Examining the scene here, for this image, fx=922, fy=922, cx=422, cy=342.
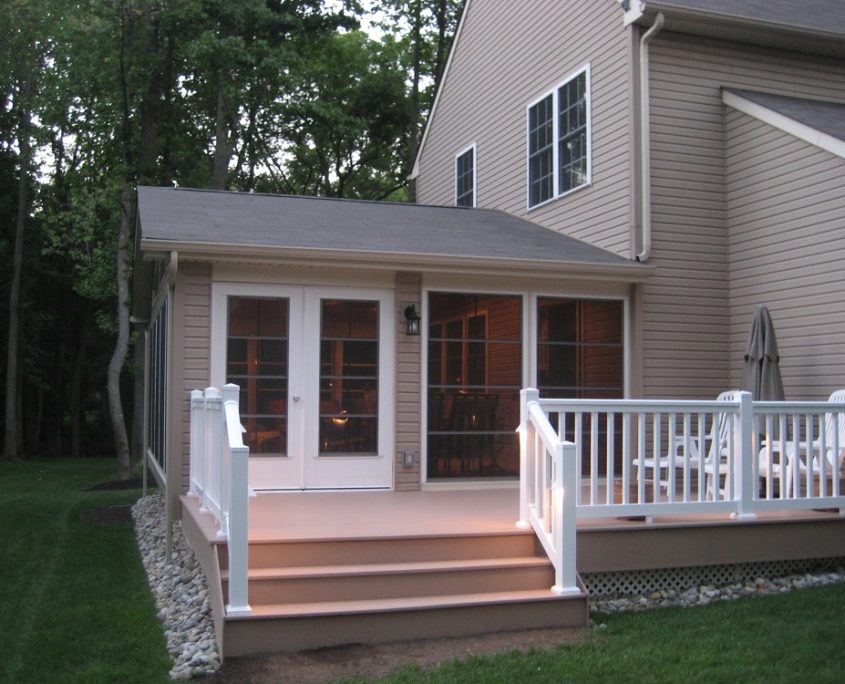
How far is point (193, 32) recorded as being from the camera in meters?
18.5

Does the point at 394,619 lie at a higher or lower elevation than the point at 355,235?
lower

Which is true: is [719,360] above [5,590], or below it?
above

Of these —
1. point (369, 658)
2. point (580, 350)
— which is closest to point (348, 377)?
point (580, 350)

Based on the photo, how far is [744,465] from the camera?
606 centimetres

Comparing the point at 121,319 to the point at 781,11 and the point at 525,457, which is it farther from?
the point at 525,457

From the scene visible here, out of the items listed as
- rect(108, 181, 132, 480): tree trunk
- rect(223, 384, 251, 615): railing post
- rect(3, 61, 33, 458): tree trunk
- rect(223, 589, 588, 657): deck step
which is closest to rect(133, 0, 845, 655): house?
rect(223, 589, 588, 657): deck step

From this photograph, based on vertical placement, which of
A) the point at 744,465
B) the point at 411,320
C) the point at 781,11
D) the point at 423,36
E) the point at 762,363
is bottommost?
the point at 744,465

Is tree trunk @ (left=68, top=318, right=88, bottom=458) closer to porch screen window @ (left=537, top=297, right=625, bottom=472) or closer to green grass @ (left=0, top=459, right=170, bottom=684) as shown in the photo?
green grass @ (left=0, top=459, right=170, bottom=684)

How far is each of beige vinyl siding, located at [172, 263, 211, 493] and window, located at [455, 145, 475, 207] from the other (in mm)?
5882

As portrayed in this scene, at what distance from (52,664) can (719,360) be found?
21.9 ft

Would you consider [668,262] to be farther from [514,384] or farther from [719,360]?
[514,384]

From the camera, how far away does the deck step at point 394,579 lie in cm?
492

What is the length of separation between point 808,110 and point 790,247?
149 centimetres

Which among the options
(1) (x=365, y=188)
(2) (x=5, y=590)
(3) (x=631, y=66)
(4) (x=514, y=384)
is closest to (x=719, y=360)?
(4) (x=514, y=384)
